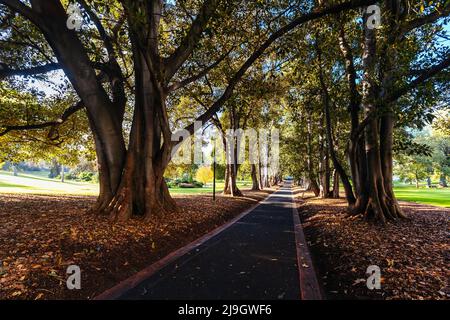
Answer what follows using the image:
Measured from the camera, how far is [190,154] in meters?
30.3

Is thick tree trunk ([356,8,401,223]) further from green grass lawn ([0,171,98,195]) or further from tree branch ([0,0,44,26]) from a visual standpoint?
green grass lawn ([0,171,98,195])

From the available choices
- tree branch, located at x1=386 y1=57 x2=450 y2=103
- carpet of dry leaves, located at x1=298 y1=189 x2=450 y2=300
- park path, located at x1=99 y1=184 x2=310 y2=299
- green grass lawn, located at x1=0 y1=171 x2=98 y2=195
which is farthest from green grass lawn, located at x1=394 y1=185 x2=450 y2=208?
green grass lawn, located at x1=0 y1=171 x2=98 y2=195

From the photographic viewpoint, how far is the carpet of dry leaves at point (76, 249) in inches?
142

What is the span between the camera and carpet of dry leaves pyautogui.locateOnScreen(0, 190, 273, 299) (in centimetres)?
362

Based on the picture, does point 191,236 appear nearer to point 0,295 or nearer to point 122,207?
point 122,207

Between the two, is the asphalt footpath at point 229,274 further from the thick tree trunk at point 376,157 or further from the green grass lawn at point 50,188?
the green grass lawn at point 50,188

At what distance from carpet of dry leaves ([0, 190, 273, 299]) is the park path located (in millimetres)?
561

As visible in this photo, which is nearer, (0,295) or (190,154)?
(0,295)

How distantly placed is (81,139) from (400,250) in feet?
55.9

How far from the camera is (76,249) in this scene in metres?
4.81

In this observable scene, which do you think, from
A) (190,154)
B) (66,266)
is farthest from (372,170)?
(190,154)

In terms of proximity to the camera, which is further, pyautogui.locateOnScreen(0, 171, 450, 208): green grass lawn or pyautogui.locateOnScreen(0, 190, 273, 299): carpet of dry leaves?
pyautogui.locateOnScreen(0, 171, 450, 208): green grass lawn

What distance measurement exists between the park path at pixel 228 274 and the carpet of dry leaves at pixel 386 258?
2.23 feet
